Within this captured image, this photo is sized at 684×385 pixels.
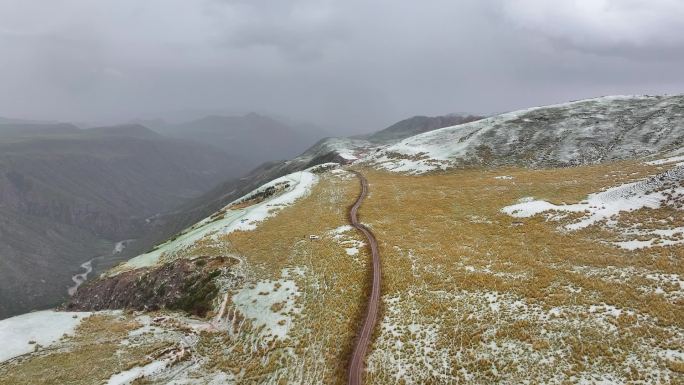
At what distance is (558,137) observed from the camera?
119 m

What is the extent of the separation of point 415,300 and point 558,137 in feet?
335

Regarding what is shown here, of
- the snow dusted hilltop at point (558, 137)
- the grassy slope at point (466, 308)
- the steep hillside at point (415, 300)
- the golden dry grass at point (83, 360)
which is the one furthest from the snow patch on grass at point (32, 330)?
the snow dusted hilltop at point (558, 137)

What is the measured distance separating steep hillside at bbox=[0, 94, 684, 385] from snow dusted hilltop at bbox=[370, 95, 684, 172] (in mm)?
36944

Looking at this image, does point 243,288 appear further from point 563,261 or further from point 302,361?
point 563,261

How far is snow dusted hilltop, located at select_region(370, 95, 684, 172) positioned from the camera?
103750mm

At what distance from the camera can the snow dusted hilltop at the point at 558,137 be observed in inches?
4085

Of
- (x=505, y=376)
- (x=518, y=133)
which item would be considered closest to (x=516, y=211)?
(x=505, y=376)

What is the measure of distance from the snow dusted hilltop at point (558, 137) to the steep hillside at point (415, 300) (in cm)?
3694

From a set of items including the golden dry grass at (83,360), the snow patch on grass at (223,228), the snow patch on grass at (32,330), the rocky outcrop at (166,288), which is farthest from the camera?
the snow patch on grass at (223,228)

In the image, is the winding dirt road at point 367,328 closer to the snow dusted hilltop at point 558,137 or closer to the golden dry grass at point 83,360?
the golden dry grass at point 83,360

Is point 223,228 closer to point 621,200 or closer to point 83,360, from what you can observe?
point 83,360

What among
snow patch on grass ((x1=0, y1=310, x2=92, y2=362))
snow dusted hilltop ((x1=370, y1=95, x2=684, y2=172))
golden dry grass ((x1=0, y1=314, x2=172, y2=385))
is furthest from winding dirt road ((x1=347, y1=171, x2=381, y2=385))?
snow dusted hilltop ((x1=370, y1=95, x2=684, y2=172))

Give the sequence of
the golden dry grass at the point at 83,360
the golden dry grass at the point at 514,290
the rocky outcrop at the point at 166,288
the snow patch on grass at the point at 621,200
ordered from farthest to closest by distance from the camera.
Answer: the snow patch on grass at the point at 621,200
the rocky outcrop at the point at 166,288
the golden dry grass at the point at 83,360
the golden dry grass at the point at 514,290

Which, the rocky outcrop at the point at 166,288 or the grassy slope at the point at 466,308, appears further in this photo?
the rocky outcrop at the point at 166,288
